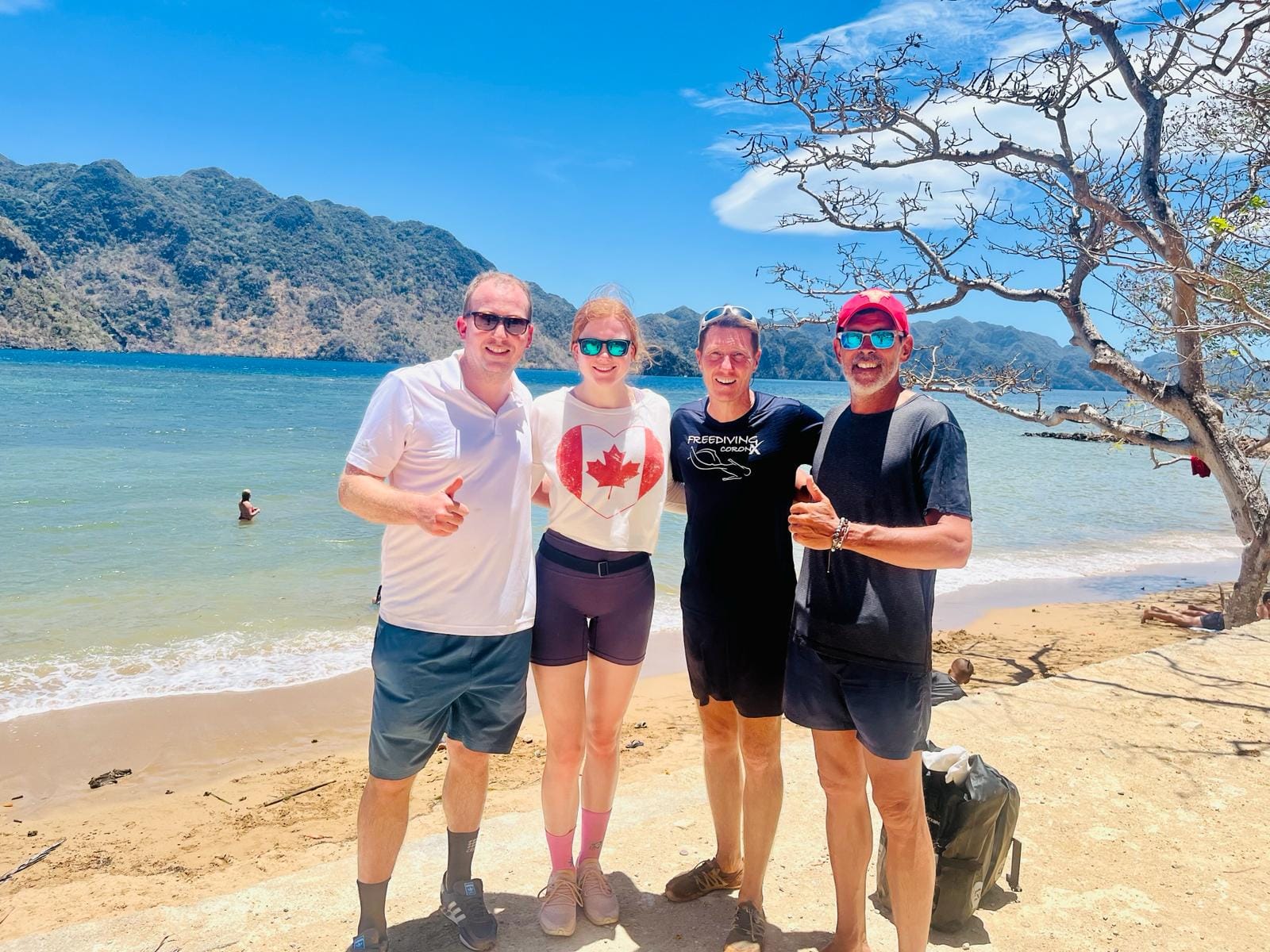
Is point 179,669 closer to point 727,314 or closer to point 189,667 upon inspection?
point 189,667

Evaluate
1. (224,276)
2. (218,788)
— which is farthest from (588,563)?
(224,276)

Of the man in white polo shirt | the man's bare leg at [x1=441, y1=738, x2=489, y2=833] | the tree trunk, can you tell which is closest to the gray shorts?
the man in white polo shirt

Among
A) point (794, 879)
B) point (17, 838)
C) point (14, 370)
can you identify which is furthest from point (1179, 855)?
point (14, 370)

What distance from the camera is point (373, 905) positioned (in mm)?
2678

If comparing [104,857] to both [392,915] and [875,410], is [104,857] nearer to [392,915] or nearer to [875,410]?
[392,915]

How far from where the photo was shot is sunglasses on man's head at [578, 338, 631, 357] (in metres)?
2.84

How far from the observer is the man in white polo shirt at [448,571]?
260 cm

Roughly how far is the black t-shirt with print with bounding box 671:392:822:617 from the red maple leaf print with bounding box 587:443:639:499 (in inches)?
9.6

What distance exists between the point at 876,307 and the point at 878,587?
88 centimetres

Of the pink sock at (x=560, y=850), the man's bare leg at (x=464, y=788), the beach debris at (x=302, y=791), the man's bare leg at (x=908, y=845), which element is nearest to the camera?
the man's bare leg at (x=908, y=845)

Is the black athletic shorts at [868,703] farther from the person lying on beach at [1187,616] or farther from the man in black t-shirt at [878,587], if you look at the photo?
the person lying on beach at [1187,616]

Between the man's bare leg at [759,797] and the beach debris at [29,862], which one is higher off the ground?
the man's bare leg at [759,797]

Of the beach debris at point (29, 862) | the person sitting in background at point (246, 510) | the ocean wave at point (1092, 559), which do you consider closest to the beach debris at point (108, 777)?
the beach debris at point (29, 862)

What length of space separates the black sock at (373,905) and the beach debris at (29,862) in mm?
2779
